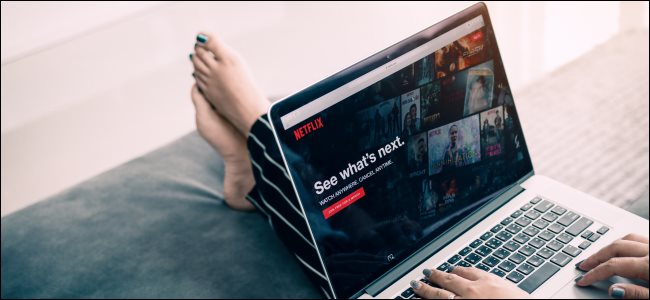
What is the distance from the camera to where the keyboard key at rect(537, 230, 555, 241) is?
823 mm

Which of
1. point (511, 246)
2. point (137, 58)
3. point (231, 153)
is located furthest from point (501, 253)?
point (137, 58)

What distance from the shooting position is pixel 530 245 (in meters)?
0.82

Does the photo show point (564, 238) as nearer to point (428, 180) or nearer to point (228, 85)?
point (428, 180)

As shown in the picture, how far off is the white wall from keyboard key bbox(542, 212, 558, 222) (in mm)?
1227

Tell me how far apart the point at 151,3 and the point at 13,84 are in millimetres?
419

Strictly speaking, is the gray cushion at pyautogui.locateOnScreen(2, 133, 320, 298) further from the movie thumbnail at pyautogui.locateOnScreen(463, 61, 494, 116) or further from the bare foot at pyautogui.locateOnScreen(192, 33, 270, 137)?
the movie thumbnail at pyautogui.locateOnScreen(463, 61, 494, 116)

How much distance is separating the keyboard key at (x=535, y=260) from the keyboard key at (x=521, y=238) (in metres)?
0.03

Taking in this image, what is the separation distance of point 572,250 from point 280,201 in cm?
44

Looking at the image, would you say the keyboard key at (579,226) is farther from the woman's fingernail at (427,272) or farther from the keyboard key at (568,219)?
Result: the woman's fingernail at (427,272)

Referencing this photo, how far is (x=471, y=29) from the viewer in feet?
2.70

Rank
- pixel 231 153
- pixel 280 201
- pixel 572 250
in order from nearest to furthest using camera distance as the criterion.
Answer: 1. pixel 572 250
2. pixel 280 201
3. pixel 231 153

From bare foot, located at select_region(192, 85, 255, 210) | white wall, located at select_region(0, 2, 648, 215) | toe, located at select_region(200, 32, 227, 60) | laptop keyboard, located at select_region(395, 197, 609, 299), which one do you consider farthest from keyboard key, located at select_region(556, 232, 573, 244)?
white wall, located at select_region(0, 2, 648, 215)

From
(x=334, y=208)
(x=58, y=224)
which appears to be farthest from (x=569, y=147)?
(x=58, y=224)

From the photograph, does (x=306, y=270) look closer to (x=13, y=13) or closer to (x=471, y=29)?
(x=471, y=29)
